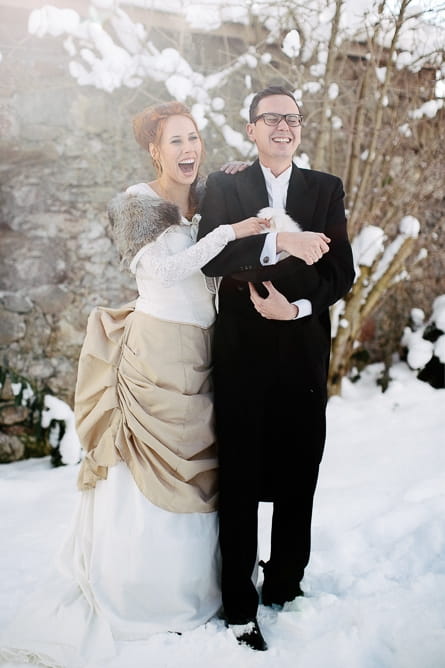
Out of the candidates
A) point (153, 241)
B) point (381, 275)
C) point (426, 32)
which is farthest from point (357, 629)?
point (426, 32)

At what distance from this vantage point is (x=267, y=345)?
182 cm

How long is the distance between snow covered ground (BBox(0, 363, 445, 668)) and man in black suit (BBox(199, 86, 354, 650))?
19cm

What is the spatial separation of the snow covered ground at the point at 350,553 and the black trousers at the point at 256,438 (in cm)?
21

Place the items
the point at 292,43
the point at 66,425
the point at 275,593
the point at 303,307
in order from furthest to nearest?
the point at 66,425
the point at 292,43
the point at 275,593
the point at 303,307

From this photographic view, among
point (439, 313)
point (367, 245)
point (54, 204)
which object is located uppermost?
point (54, 204)

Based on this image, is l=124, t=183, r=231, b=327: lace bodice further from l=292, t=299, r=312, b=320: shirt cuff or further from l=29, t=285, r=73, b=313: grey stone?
l=29, t=285, r=73, b=313: grey stone

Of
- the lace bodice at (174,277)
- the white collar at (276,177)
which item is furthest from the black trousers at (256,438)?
the white collar at (276,177)

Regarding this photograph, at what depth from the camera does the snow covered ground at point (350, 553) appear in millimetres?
1762

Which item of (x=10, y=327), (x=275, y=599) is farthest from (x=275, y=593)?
(x=10, y=327)

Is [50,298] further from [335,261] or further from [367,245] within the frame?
[335,261]

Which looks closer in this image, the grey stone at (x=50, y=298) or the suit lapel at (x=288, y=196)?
the suit lapel at (x=288, y=196)

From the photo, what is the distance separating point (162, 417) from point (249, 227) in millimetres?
649

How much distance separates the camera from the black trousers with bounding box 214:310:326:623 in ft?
6.02

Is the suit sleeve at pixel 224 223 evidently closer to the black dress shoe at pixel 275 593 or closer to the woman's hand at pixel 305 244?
the woman's hand at pixel 305 244
